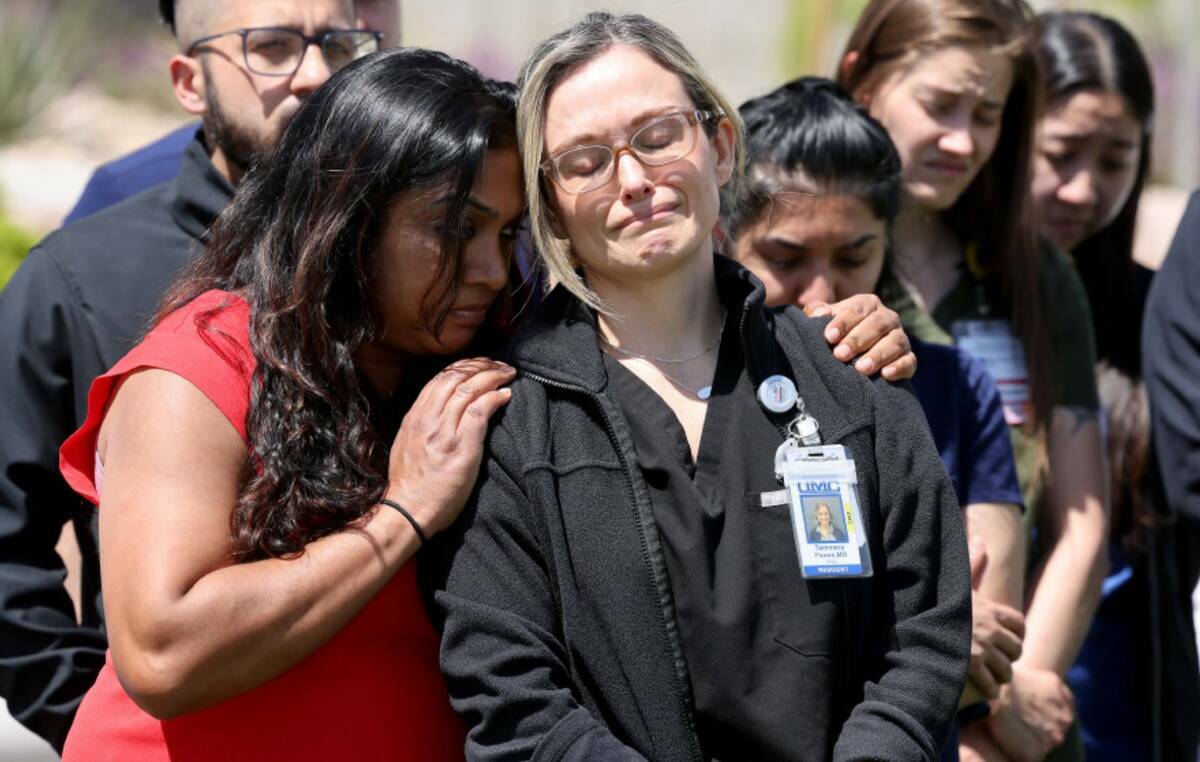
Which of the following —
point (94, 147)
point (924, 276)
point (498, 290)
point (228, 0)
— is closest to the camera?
point (498, 290)

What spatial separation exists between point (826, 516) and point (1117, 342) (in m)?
1.91

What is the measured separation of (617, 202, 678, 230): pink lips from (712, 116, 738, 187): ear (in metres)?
0.18

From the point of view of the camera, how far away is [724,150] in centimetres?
238

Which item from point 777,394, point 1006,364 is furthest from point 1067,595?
point 777,394

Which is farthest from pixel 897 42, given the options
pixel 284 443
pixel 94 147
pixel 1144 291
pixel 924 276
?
pixel 94 147

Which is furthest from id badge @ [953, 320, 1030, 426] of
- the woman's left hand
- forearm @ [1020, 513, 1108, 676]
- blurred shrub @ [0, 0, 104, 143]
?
blurred shrub @ [0, 0, 104, 143]

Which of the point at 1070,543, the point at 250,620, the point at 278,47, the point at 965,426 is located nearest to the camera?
the point at 250,620

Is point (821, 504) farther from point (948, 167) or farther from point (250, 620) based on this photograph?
point (948, 167)

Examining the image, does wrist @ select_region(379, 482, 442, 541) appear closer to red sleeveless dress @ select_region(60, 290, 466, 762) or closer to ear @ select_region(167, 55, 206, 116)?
red sleeveless dress @ select_region(60, 290, 466, 762)

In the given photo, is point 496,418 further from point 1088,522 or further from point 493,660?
point 1088,522

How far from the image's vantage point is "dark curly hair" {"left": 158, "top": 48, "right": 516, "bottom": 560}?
2135 millimetres

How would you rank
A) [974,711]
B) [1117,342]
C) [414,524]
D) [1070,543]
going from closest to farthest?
[414,524], [974,711], [1070,543], [1117,342]

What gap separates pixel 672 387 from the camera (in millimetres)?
2248

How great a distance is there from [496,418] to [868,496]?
553 millimetres
